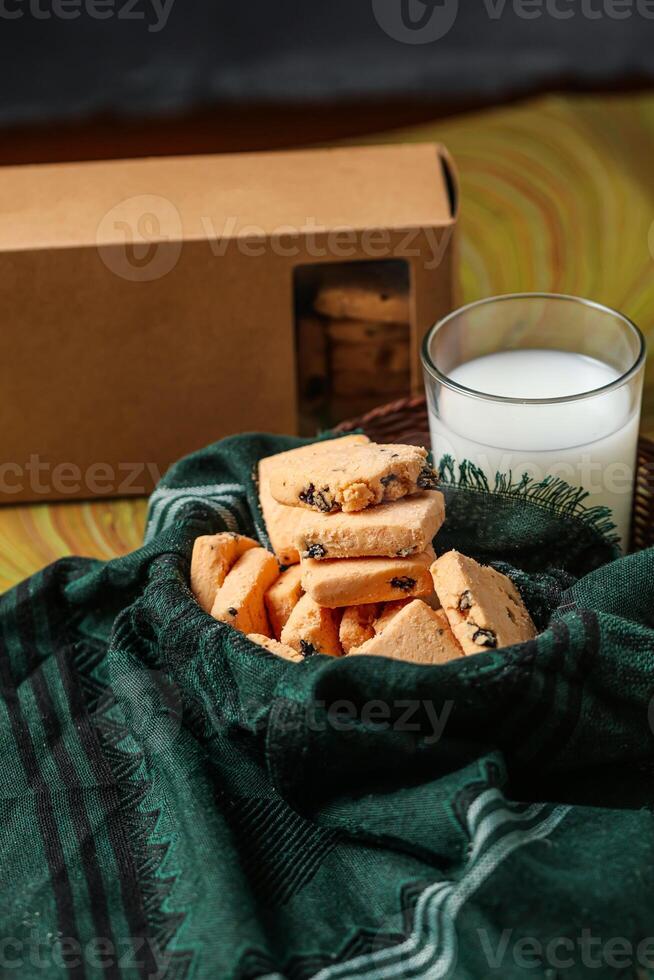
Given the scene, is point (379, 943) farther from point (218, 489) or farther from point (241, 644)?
point (218, 489)

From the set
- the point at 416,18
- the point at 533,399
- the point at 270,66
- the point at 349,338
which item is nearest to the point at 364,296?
the point at 349,338

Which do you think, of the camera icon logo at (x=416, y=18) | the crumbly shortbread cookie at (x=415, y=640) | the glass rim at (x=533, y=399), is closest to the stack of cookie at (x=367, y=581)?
the crumbly shortbread cookie at (x=415, y=640)

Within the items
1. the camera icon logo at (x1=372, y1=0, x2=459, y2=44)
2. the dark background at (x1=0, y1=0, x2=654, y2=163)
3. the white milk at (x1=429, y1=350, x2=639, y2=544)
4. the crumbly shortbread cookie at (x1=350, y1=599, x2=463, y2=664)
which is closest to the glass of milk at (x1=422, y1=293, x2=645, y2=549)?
the white milk at (x1=429, y1=350, x2=639, y2=544)

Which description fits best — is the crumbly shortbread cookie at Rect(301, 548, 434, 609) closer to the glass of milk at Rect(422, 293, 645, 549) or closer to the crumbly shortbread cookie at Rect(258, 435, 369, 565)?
the crumbly shortbread cookie at Rect(258, 435, 369, 565)

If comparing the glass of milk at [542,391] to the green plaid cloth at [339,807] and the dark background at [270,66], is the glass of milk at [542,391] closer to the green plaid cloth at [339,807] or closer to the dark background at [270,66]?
the green plaid cloth at [339,807]

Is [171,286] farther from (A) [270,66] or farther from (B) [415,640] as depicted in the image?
(A) [270,66]

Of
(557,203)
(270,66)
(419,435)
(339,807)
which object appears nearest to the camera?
(339,807)

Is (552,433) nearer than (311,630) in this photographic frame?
No
